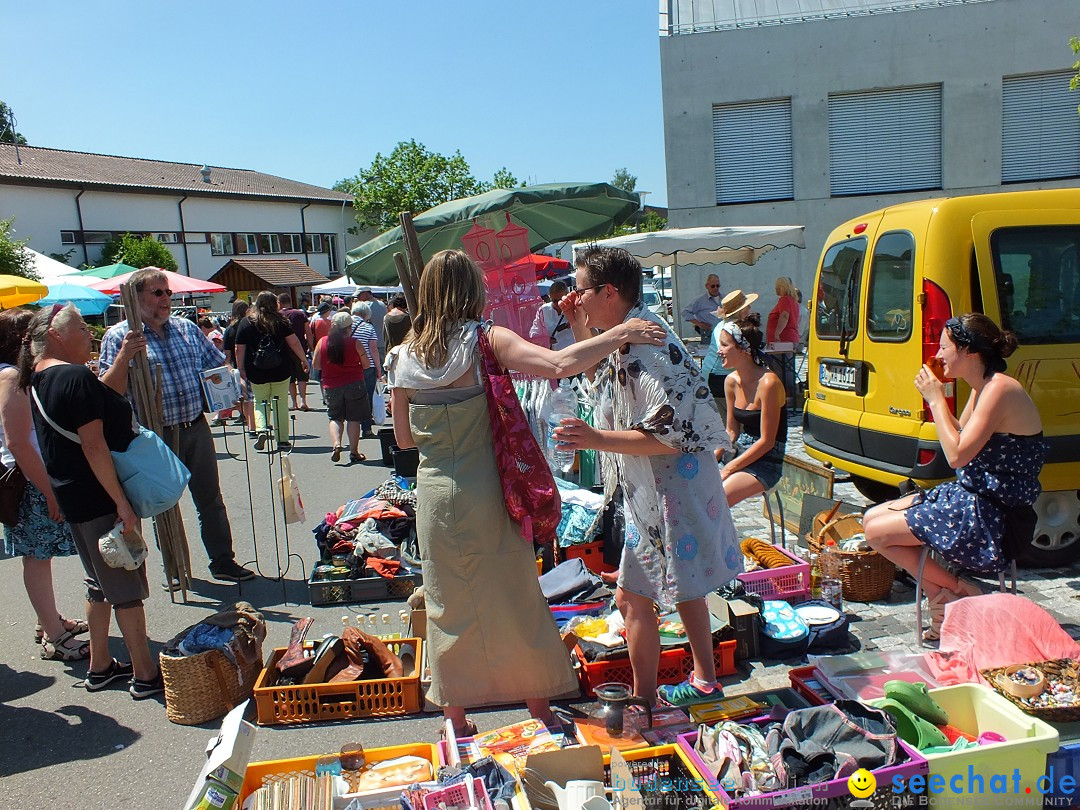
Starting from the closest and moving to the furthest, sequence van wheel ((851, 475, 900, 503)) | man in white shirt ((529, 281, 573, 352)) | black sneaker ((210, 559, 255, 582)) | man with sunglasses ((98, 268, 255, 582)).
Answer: man with sunglasses ((98, 268, 255, 582)), black sneaker ((210, 559, 255, 582)), van wheel ((851, 475, 900, 503)), man in white shirt ((529, 281, 573, 352))

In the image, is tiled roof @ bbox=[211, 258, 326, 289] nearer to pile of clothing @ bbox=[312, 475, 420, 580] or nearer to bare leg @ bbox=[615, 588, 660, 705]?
pile of clothing @ bbox=[312, 475, 420, 580]

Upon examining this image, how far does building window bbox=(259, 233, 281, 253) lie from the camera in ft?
152

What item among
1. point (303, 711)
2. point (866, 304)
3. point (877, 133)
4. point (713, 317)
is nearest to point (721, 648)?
point (303, 711)

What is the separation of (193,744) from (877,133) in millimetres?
17459

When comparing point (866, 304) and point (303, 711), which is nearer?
point (303, 711)

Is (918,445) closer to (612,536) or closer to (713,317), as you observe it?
(612,536)

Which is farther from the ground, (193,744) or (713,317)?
(713,317)

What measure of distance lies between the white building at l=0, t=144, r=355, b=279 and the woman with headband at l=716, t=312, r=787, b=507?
36.7 m

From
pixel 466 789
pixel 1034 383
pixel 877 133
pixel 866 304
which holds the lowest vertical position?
pixel 466 789

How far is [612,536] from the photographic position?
502 cm

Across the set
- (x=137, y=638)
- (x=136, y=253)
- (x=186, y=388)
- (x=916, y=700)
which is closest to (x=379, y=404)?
(x=186, y=388)

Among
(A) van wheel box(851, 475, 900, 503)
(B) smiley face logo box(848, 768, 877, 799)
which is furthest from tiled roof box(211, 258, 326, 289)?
(B) smiley face logo box(848, 768, 877, 799)

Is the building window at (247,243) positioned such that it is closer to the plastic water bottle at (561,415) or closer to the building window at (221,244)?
the building window at (221,244)

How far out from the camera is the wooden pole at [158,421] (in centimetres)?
498
